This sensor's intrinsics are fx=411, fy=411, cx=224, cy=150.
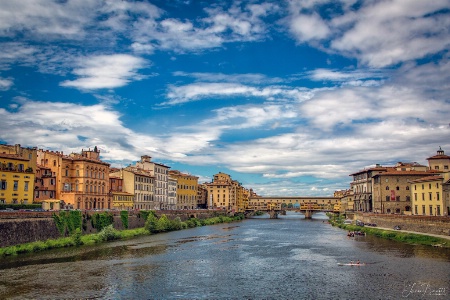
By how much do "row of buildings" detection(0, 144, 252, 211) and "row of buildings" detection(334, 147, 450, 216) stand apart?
5513 centimetres

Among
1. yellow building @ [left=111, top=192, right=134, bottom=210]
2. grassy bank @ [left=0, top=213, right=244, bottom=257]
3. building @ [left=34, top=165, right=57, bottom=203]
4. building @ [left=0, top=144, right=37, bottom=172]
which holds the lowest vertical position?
grassy bank @ [left=0, top=213, right=244, bottom=257]

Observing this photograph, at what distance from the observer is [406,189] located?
3536 inches

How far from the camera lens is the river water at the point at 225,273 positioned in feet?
99.5

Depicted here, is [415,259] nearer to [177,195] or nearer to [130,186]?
[130,186]

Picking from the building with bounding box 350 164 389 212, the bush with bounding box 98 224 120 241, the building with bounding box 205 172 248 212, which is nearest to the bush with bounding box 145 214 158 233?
the bush with bounding box 98 224 120 241

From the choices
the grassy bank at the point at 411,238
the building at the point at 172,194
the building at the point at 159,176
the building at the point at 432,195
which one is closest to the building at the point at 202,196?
the building at the point at 172,194

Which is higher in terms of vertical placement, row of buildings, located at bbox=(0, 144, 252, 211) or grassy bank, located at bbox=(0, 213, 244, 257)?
row of buildings, located at bbox=(0, 144, 252, 211)

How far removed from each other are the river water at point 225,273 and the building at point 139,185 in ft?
145

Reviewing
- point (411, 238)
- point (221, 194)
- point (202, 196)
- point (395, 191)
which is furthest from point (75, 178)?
point (202, 196)

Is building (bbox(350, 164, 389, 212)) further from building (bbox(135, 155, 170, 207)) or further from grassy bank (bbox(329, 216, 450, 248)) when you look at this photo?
building (bbox(135, 155, 170, 207))

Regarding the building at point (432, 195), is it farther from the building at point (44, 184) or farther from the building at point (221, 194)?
the building at point (221, 194)

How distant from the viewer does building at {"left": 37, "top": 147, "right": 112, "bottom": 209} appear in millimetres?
75812

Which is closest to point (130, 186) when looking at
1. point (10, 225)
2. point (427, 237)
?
point (10, 225)

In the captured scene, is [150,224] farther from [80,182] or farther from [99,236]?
[99,236]
